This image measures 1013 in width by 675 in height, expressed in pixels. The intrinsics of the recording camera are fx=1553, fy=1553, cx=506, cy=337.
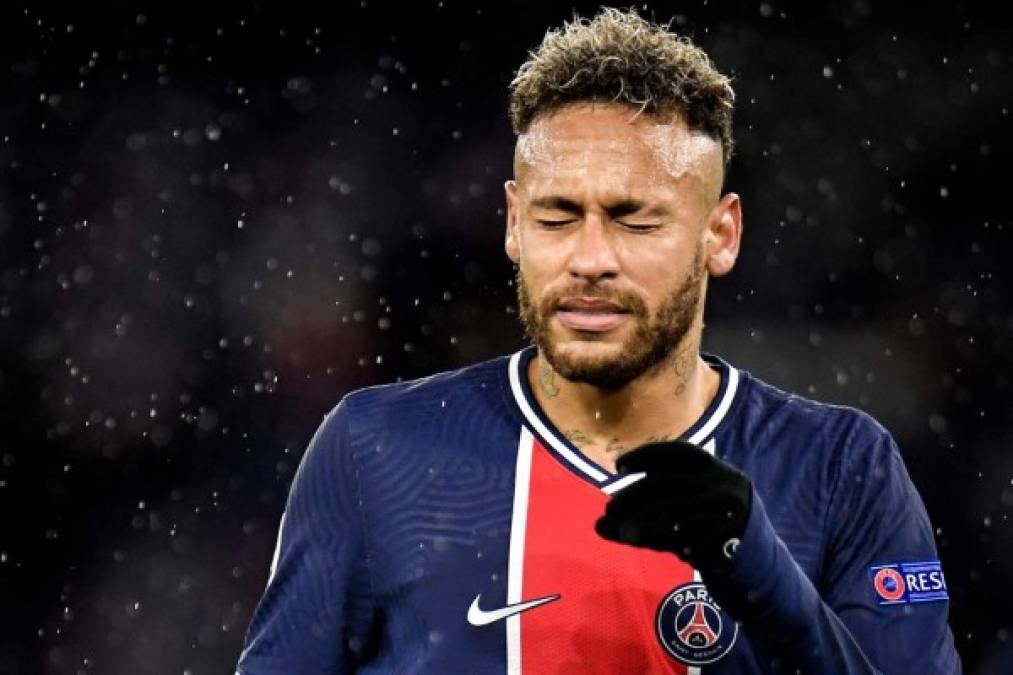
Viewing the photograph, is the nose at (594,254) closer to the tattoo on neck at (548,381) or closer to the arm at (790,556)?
the tattoo on neck at (548,381)

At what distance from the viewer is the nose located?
89.4 inches

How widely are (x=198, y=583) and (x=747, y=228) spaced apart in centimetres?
225

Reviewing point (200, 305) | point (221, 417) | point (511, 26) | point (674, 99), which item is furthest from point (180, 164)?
point (674, 99)

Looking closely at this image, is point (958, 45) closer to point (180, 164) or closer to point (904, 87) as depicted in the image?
point (904, 87)

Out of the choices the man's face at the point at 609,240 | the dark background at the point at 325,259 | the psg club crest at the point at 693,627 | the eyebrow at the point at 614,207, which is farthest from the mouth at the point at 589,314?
the dark background at the point at 325,259

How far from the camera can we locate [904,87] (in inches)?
221

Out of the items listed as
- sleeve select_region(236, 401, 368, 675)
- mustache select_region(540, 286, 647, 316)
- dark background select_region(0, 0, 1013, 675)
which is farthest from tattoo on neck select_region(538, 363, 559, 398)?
dark background select_region(0, 0, 1013, 675)

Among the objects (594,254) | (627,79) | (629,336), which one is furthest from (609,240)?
(627,79)

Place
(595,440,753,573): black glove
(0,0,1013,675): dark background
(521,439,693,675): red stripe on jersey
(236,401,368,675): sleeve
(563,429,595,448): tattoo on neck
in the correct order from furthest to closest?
(0,0,1013,675): dark background
(563,429,595,448): tattoo on neck
(236,401,368,675): sleeve
(521,439,693,675): red stripe on jersey
(595,440,753,573): black glove

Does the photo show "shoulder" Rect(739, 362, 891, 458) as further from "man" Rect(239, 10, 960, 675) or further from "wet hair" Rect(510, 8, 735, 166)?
"wet hair" Rect(510, 8, 735, 166)

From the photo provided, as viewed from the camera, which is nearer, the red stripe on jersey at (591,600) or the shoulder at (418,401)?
the red stripe on jersey at (591,600)

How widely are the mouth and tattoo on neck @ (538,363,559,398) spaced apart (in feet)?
0.70

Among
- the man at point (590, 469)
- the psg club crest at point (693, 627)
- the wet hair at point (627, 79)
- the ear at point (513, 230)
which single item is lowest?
the psg club crest at point (693, 627)

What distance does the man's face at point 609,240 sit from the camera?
230 centimetres
